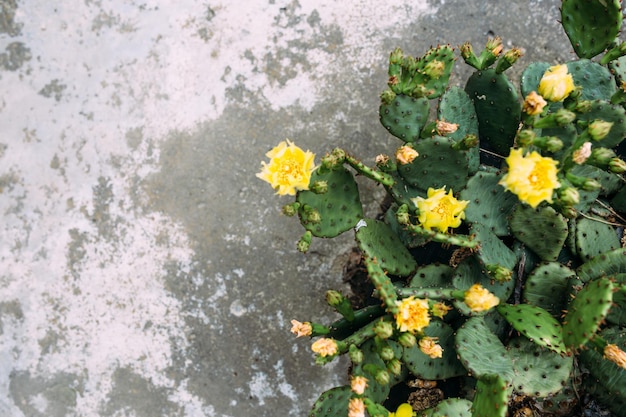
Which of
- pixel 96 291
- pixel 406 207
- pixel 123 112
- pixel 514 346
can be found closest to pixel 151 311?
pixel 96 291

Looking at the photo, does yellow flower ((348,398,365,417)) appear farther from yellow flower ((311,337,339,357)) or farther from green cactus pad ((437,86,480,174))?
green cactus pad ((437,86,480,174))

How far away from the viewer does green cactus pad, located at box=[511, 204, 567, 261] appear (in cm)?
143

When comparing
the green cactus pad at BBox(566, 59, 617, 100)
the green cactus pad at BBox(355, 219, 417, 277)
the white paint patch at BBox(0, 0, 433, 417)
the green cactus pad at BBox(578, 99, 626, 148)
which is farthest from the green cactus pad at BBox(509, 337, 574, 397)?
the white paint patch at BBox(0, 0, 433, 417)

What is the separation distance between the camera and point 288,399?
193 centimetres

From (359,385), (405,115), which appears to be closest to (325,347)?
(359,385)

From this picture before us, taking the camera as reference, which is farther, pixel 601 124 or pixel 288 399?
pixel 288 399

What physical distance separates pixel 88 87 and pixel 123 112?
0.50ft

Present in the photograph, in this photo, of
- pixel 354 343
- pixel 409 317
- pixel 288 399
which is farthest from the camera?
pixel 288 399

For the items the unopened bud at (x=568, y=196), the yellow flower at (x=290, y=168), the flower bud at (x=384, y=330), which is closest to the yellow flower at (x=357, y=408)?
the flower bud at (x=384, y=330)

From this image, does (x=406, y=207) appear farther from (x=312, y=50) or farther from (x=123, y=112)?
(x=123, y=112)

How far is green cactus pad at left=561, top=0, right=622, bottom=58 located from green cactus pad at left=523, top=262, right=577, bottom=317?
561 millimetres

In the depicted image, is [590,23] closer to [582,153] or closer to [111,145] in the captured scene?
[582,153]

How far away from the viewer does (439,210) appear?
1426 mm

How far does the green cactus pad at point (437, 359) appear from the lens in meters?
1.51
